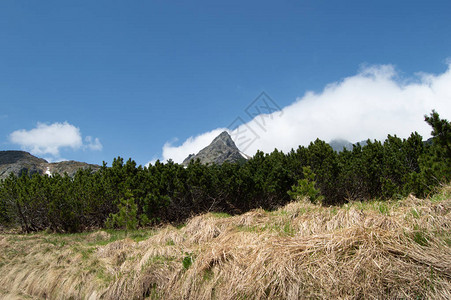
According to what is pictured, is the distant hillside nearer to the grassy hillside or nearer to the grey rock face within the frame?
the grey rock face

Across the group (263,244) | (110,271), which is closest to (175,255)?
(110,271)

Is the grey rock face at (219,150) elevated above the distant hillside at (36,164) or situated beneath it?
situated beneath

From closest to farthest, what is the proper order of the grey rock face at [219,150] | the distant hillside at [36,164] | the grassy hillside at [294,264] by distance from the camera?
the grassy hillside at [294,264] → the distant hillside at [36,164] → the grey rock face at [219,150]

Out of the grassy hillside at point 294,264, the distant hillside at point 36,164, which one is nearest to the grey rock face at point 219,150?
the distant hillside at point 36,164

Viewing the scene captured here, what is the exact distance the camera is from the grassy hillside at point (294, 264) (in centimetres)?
293

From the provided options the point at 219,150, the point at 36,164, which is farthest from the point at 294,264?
the point at 36,164

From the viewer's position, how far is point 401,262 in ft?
9.72

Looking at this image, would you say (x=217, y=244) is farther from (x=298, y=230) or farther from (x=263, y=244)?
(x=298, y=230)

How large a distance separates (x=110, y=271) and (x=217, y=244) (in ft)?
8.33

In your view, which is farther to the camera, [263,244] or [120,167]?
[120,167]

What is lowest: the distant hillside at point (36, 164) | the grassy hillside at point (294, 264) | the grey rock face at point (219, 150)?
the grassy hillside at point (294, 264)

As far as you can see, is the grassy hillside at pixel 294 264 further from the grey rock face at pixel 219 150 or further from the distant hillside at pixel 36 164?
the distant hillside at pixel 36 164

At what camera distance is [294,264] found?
3.54m

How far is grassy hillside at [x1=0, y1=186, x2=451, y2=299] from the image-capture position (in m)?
2.93
